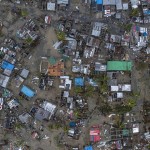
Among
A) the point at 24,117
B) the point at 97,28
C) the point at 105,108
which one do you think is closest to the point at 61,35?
the point at 97,28

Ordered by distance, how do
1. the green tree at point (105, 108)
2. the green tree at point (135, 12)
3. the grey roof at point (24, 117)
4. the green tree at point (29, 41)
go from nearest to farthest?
the green tree at point (29, 41) < the green tree at point (135, 12) < the grey roof at point (24, 117) < the green tree at point (105, 108)

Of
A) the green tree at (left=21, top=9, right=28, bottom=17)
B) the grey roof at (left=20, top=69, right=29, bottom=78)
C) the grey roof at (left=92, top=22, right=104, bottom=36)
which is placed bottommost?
the grey roof at (left=20, top=69, right=29, bottom=78)

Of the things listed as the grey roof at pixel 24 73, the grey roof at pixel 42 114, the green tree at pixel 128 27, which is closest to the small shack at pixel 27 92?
the grey roof at pixel 24 73

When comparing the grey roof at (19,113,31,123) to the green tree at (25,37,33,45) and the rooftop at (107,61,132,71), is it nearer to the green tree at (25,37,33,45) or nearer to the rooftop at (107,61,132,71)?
the green tree at (25,37,33,45)

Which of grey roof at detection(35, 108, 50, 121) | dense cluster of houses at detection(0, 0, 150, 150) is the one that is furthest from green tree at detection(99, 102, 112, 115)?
grey roof at detection(35, 108, 50, 121)

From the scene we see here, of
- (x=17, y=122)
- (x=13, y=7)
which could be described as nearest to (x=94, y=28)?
(x=13, y=7)

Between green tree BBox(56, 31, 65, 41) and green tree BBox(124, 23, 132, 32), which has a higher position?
green tree BBox(124, 23, 132, 32)

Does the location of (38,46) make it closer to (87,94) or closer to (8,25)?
(8,25)

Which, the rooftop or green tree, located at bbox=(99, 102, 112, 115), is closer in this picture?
the rooftop

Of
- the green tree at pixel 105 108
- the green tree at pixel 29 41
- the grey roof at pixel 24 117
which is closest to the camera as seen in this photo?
the green tree at pixel 29 41

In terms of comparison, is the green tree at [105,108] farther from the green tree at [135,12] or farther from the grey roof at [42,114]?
the green tree at [135,12]

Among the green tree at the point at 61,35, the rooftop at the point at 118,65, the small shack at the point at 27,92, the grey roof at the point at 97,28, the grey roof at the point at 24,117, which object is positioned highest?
the grey roof at the point at 97,28

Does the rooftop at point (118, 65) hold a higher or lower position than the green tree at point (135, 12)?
lower
